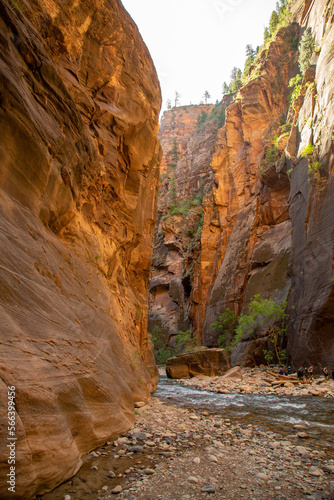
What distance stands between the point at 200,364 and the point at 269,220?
19.3 metres

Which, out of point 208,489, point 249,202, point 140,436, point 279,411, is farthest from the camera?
point 249,202

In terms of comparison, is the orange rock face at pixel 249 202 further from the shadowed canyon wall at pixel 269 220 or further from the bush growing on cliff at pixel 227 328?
the bush growing on cliff at pixel 227 328

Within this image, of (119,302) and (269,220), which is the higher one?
(269,220)

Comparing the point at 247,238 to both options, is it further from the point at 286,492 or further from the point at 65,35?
the point at 286,492

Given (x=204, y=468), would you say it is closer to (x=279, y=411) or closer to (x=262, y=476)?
(x=262, y=476)

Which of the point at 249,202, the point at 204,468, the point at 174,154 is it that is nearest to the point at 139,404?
the point at 204,468

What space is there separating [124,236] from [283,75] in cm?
4149

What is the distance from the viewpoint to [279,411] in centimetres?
959

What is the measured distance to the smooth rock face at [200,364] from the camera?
75.3 feet

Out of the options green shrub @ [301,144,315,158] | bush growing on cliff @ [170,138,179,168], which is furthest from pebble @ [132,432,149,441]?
bush growing on cliff @ [170,138,179,168]

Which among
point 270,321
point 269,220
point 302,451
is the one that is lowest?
point 302,451

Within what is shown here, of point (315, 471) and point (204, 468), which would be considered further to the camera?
point (204, 468)

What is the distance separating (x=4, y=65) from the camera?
19.2 ft

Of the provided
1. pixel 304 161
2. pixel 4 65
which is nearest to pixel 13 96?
pixel 4 65
